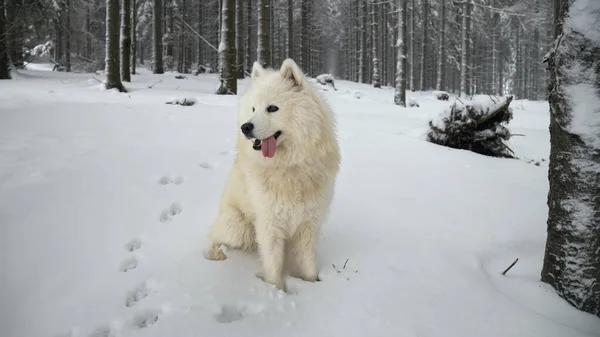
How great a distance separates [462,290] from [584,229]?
0.85 metres

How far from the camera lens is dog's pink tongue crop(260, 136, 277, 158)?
2.36m

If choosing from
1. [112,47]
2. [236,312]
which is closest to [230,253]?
[236,312]

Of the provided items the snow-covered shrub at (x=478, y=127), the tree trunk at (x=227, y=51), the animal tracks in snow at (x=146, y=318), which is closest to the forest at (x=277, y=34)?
the tree trunk at (x=227, y=51)

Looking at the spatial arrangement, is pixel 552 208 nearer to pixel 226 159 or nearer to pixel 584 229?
pixel 584 229

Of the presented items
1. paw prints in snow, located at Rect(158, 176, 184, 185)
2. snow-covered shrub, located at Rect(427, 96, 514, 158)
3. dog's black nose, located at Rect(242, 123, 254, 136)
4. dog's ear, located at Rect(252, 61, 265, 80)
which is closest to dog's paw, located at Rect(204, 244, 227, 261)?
dog's black nose, located at Rect(242, 123, 254, 136)

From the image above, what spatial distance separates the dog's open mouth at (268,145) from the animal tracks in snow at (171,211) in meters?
1.26

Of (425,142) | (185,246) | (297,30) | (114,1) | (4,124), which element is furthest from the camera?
(297,30)

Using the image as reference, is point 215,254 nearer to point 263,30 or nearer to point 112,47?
point 112,47

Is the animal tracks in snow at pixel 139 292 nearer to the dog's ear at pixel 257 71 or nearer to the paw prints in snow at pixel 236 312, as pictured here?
the paw prints in snow at pixel 236 312

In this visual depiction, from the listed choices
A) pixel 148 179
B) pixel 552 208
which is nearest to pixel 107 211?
pixel 148 179

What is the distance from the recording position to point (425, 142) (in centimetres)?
571

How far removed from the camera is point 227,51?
9.12m

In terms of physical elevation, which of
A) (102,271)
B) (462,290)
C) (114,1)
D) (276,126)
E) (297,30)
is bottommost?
(462,290)

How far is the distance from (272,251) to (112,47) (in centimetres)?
943
